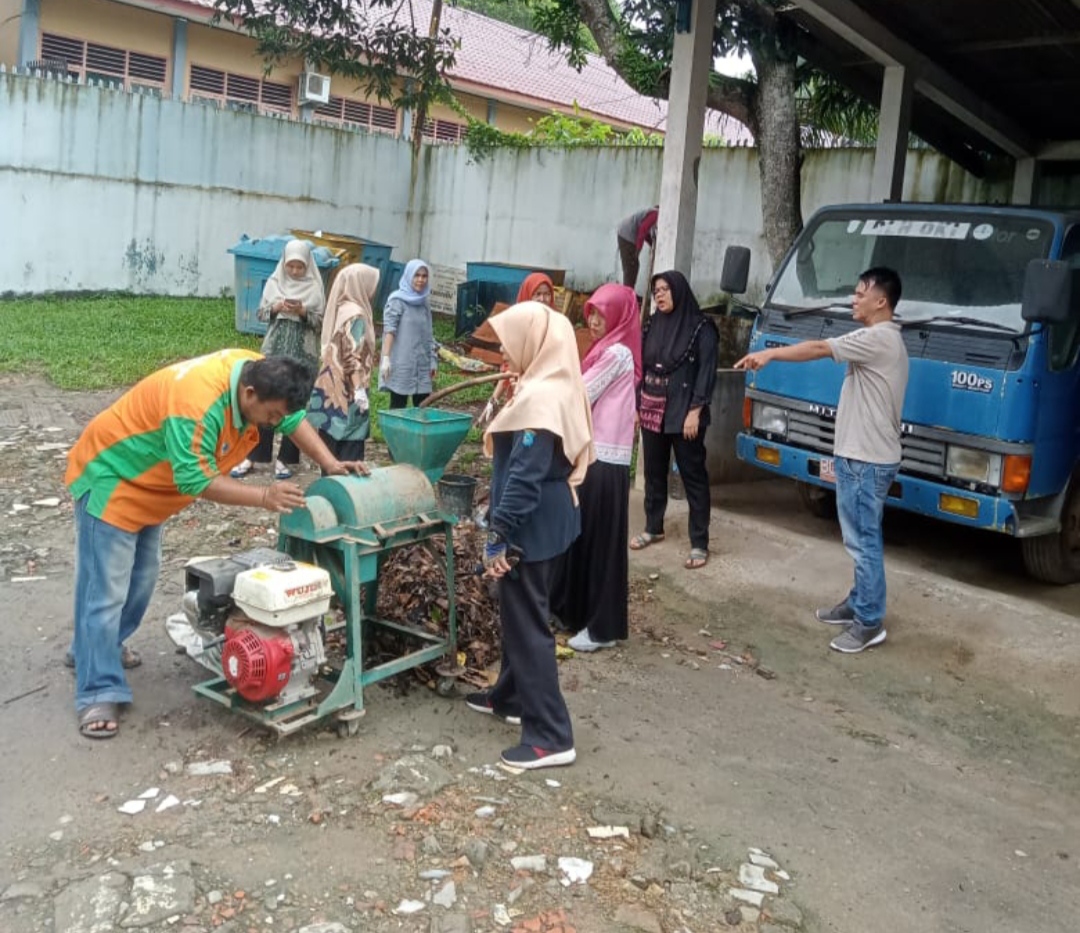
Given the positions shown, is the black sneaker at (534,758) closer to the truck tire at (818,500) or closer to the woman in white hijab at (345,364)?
the woman in white hijab at (345,364)

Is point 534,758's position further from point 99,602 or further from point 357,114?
point 357,114

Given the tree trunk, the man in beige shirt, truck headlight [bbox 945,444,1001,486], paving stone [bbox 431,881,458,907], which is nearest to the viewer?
paving stone [bbox 431,881,458,907]

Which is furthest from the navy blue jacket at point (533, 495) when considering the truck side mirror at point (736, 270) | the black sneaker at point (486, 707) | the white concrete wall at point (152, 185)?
the white concrete wall at point (152, 185)

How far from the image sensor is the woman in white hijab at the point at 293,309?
24.1ft

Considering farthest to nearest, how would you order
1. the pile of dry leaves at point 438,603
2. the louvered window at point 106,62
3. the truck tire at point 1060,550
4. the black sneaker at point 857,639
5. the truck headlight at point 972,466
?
1. the louvered window at point 106,62
2. the truck tire at point 1060,550
3. the truck headlight at point 972,466
4. the black sneaker at point 857,639
5. the pile of dry leaves at point 438,603

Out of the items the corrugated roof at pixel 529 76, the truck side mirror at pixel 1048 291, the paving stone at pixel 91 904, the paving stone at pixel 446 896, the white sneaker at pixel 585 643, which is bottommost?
the paving stone at pixel 91 904

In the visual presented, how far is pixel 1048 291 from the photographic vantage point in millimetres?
5316

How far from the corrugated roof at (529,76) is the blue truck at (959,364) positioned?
1316 cm

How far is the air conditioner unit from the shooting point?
17734mm

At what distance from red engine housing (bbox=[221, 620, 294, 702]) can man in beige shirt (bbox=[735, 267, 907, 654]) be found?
2738mm

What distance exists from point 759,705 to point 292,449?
13.4ft

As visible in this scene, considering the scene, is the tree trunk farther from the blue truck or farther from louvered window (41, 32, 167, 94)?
louvered window (41, 32, 167, 94)

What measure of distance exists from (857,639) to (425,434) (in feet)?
7.88

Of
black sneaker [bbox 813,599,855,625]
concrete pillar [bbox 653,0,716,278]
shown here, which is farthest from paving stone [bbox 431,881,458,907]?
concrete pillar [bbox 653,0,716,278]
